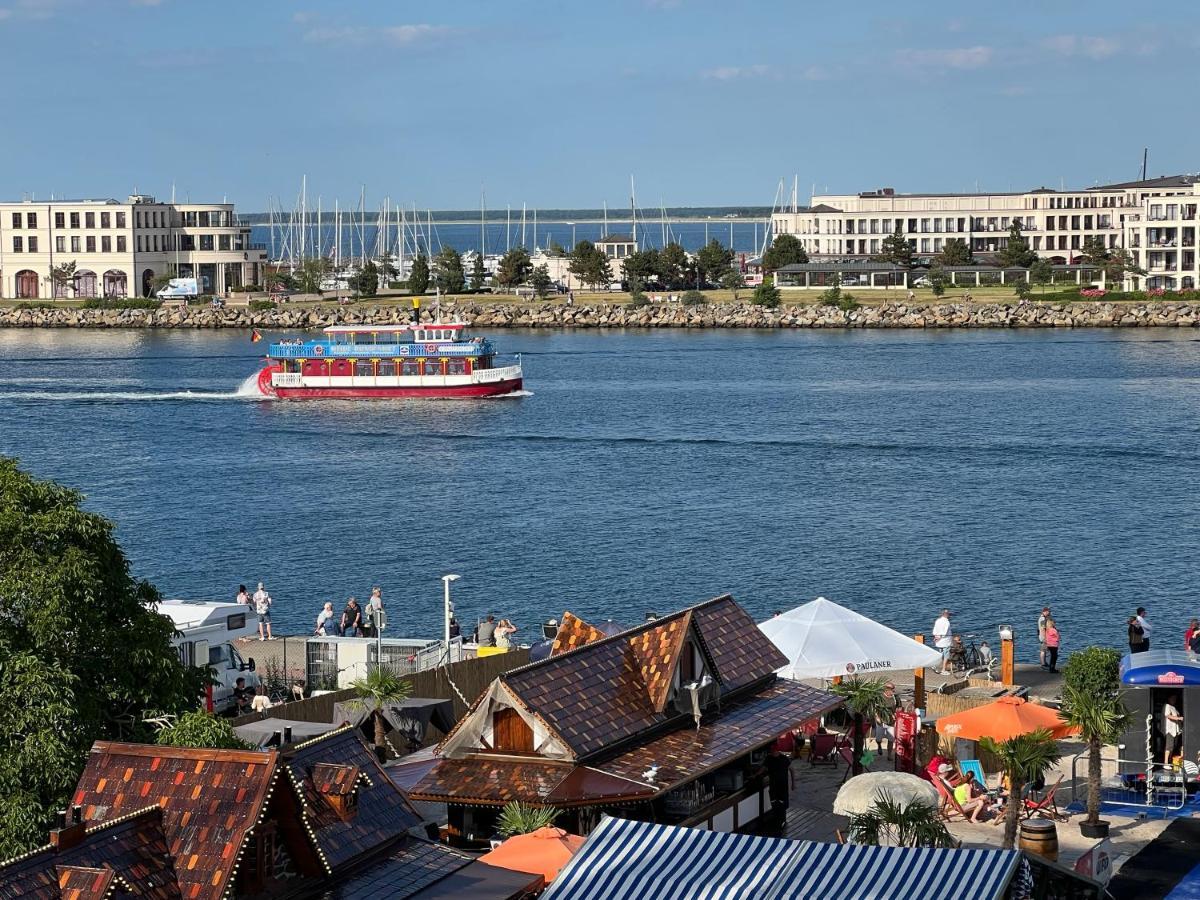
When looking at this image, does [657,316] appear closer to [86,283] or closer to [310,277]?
[310,277]

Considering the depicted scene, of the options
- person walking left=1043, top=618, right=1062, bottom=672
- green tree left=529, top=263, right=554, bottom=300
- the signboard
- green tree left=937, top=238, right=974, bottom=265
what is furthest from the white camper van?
green tree left=937, top=238, right=974, bottom=265

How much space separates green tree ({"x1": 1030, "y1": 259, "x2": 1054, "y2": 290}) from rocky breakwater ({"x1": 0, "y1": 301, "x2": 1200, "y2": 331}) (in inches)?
487

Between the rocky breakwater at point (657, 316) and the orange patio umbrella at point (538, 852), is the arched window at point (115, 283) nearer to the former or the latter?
the rocky breakwater at point (657, 316)

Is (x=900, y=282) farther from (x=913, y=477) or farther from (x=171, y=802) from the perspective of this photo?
(x=171, y=802)

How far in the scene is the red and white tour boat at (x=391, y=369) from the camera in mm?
101188

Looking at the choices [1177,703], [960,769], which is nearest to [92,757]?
[960,769]

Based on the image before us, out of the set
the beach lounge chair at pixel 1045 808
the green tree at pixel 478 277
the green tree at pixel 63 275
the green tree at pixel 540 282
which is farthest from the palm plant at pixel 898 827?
the green tree at pixel 478 277

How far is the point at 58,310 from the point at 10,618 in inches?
5867

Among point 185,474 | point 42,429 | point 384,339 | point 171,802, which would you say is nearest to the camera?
point 171,802

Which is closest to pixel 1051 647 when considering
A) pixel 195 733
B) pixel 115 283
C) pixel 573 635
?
pixel 573 635

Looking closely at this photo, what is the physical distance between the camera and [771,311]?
154 m

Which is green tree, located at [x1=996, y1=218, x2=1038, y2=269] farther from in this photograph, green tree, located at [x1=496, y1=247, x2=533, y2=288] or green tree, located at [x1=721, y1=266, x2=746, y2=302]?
green tree, located at [x1=496, y1=247, x2=533, y2=288]

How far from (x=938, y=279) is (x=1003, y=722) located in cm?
14130

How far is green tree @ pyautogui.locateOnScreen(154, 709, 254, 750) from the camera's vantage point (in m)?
18.8
